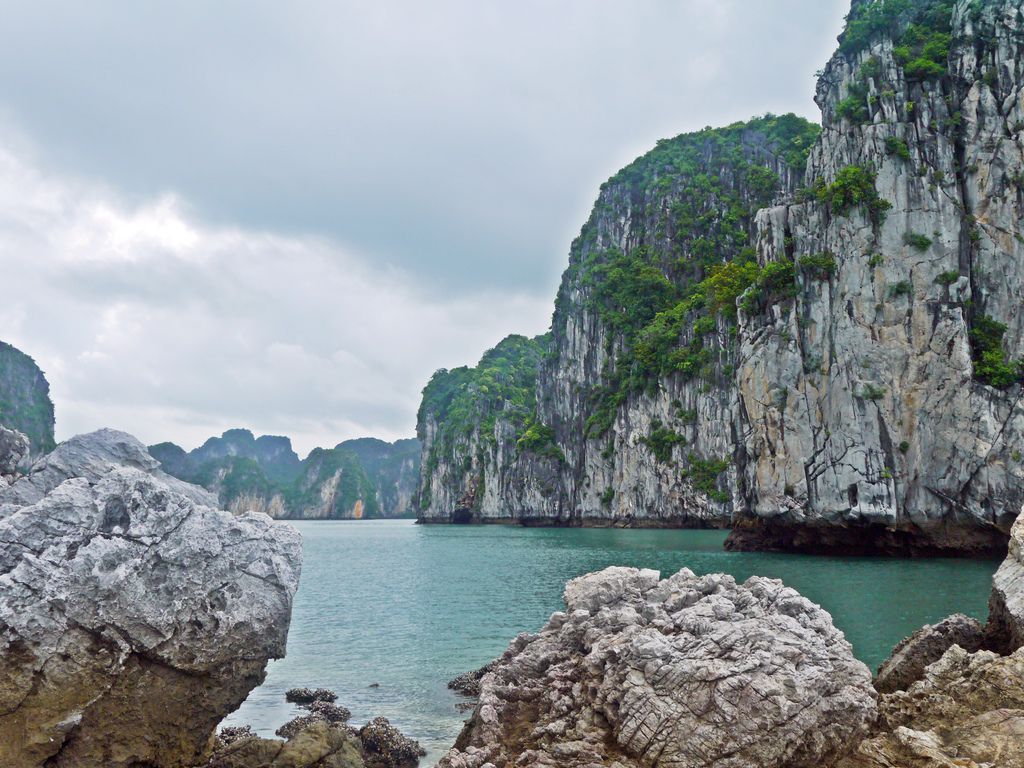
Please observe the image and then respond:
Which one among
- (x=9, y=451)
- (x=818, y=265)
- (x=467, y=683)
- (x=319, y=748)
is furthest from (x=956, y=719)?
(x=818, y=265)

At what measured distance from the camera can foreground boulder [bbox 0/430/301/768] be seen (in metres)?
8.45

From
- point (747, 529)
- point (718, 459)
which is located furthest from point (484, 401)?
point (747, 529)

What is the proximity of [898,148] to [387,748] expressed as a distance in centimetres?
3905

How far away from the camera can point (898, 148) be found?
125 feet

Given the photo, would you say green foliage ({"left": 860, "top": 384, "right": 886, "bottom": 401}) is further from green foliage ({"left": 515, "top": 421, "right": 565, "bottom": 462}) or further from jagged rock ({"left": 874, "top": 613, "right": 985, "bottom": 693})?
green foliage ({"left": 515, "top": 421, "right": 565, "bottom": 462})

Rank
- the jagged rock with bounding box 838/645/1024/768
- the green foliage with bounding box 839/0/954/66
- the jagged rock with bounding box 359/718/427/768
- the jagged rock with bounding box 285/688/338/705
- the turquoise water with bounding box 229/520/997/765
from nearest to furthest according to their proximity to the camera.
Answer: the jagged rock with bounding box 838/645/1024/768, the jagged rock with bounding box 359/718/427/768, the jagged rock with bounding box 285/688/338/705, the turquoise water with bounding box 229/520/997/765, the green foliage with bounding box 839/0/954/66

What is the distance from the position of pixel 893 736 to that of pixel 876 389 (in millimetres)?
32460

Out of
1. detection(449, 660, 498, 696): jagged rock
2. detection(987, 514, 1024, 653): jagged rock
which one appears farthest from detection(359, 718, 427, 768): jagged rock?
detection(987, 514, 1024, 653): jagged rock

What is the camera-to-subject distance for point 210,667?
9609 millimetres

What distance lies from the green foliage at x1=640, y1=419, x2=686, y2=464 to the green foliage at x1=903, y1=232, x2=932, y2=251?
111 feet

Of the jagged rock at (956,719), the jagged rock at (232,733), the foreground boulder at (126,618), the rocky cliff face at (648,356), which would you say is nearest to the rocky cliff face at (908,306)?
the rocky cliff face at (648,356)

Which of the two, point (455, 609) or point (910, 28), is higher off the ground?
point (910, 28)

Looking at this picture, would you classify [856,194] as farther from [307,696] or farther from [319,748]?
[319,748]

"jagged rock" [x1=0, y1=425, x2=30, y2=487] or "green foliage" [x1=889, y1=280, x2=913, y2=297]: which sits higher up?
"green foliage" [x1=889, y1=280, x2=913, y2=297]
